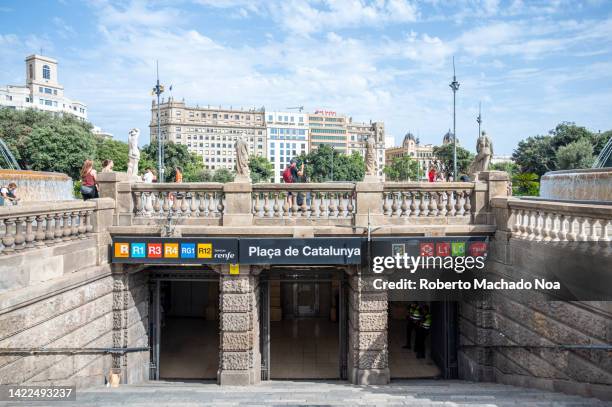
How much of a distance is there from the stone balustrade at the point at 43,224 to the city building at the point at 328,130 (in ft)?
612

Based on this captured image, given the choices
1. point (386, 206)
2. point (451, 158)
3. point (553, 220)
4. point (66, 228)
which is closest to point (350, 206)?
point (386, 206)

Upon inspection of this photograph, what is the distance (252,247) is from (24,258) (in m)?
4.55

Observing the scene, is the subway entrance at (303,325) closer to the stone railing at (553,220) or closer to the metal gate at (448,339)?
the metal gate at (448,339)

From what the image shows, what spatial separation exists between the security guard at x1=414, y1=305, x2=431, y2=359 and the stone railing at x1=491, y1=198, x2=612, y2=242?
4.38m

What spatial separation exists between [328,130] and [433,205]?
189 metres

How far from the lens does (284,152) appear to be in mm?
190250

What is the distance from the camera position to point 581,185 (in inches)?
425

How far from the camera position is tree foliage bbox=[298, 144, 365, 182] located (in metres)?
97.4

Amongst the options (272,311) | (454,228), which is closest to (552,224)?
(454,228)

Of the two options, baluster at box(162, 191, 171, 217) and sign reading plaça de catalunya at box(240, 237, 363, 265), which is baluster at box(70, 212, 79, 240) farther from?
sign reading plaça de catalunya at box(240, 237, 363, 265)

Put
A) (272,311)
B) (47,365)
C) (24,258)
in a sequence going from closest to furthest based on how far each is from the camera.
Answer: (24,258)
(47,365)
(272,311)

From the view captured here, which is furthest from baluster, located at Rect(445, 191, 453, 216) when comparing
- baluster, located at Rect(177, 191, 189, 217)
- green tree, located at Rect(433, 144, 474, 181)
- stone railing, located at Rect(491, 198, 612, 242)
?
green tree, located at Rect(433, 144, 474, 181)

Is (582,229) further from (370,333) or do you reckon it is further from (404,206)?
(370,333)

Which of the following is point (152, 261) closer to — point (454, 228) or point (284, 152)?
point (454, 228)
